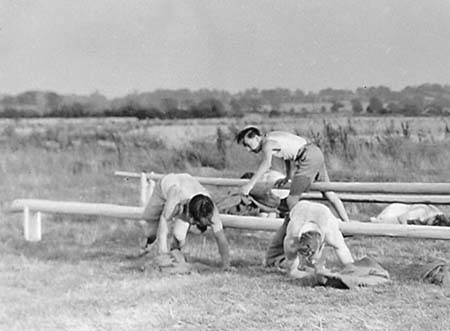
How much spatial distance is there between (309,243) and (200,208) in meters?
0.90

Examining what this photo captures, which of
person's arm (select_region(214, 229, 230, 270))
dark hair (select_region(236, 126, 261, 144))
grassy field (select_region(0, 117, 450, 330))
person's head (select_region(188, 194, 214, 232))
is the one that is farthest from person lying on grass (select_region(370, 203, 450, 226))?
person's head (select_region(188, 194, 214, 232))

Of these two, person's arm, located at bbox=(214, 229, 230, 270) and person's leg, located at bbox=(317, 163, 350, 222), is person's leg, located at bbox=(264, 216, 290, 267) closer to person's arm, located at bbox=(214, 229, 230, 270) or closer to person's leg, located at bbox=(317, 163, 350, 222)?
person's arm, located at bbox=(214, 229, 230, 270)

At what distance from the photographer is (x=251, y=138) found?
7.03m

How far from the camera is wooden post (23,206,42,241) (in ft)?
26.4

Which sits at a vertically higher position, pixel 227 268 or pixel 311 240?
pixel 311 240

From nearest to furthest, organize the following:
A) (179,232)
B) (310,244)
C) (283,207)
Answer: (310,244), (179,232), (283,207)

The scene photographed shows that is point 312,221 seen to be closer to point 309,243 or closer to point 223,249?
point 309,243

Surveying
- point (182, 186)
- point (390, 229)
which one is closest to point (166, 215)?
point (182, 186)

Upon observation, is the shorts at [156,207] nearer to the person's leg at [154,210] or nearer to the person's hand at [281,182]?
the person's leg at [154,210]

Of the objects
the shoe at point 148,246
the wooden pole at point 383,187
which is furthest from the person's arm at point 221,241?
the wooden pole at point 383,187

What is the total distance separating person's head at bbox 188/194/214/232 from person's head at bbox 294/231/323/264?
78 cm

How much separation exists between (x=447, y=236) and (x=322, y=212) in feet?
2.83

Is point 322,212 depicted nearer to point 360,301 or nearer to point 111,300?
point 360,301

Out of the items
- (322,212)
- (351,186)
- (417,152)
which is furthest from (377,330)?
(417,152)
